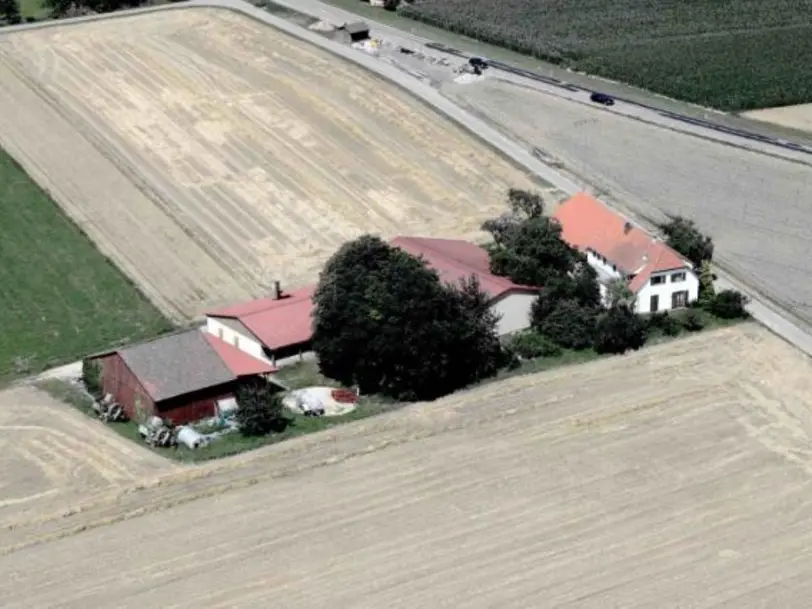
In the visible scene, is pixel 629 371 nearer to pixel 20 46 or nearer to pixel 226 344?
pixel 226 344

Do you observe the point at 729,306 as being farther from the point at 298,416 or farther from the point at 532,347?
the point at 298,416

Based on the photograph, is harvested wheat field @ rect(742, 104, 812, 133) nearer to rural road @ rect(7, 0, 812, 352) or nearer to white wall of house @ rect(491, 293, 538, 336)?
rural road @ rect(7, 0, 812, 352)

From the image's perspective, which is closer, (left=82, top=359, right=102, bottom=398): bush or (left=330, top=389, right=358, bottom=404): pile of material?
(left=330, top=389, right=358, bottom=404): pile of material

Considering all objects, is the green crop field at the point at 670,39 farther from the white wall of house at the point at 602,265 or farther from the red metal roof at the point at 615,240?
the white wall of house at the point at 602,265

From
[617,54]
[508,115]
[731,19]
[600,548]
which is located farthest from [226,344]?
[731,19]

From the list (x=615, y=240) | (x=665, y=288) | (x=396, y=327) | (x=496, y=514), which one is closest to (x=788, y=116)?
(x=615, y=240)

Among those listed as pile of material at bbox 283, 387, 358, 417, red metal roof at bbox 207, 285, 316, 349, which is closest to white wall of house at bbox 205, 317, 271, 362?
red metal roof at bbox 207, 285, 316, 349
